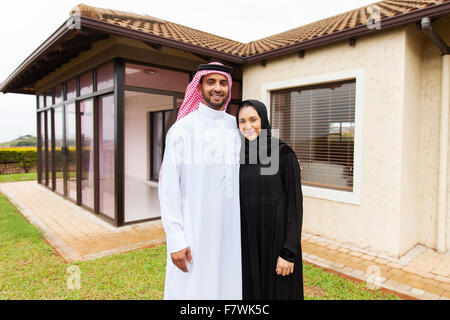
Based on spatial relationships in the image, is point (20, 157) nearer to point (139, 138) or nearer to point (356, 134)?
point (139, 138)

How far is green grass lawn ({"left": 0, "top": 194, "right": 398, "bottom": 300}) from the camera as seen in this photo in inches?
118

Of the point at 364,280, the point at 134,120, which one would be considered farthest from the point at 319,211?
the point at 134,120

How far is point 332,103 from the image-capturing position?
4.93m

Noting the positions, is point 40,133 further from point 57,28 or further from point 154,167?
point 57,28

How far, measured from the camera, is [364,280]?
11.3 ft

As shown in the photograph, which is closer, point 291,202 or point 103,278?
point 291,202

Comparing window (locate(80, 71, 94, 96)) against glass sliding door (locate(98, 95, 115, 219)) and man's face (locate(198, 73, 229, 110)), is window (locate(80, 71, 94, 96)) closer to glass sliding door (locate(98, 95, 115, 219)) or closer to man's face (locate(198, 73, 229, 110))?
glass sliding door (locate(98, 95, 115, 219))

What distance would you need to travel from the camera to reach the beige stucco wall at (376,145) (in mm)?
4066

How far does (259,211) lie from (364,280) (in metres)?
2.29

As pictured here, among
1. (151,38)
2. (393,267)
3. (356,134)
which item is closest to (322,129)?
(356,134)

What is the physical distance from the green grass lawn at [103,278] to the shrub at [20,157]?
1203 cm

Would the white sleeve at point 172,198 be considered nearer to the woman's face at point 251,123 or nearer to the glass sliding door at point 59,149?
the woman's face at point 251,123

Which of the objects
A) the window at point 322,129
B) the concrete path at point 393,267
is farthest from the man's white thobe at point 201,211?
the window at point 322,129

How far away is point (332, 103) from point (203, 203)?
12.4 ft
